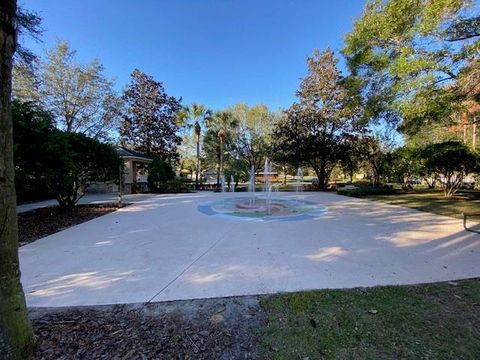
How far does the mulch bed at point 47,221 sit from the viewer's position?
5.65m

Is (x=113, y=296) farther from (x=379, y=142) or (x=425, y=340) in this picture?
(x=379, y=142)

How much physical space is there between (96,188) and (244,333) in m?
18.6

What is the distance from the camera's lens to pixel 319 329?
216cm

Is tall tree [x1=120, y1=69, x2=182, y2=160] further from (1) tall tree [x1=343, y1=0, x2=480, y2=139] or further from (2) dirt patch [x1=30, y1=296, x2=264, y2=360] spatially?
(2) dirt patch [x1=30, y1=296, x2=264, y2=360]

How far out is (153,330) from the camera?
85.0 inches

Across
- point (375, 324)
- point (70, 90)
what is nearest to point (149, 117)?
point (70, 90)

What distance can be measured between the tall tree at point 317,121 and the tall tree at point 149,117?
1110 centimetres

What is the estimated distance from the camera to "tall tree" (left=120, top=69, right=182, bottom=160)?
22.4 m

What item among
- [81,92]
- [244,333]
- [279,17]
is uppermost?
[279,17]

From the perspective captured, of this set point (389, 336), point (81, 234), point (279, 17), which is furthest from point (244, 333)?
point (279, 17)

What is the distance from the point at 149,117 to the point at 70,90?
6.16m

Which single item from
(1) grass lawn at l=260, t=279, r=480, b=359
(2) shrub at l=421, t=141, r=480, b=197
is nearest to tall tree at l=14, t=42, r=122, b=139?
(1) grass lawn at l=260, t=279, r=480, b=359

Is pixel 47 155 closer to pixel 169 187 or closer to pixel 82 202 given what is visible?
pixel 82 202

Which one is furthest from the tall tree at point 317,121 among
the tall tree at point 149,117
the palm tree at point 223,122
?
the tall tree at point 149,117
